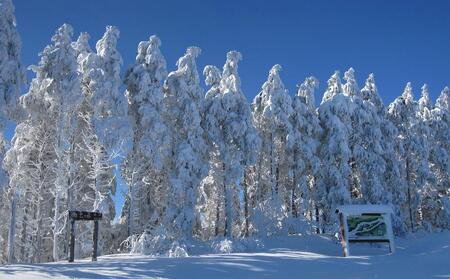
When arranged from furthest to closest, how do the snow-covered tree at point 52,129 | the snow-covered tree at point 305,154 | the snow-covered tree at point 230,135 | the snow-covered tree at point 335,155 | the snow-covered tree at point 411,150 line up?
1. the snow-covered tree at point 411,150
2. the snow-covered tree at point 305,154
3. the snow-covered tree at point 335,155
4. the snow-covered tree at point 230,135
5. the snow-covered tree at point 52,129

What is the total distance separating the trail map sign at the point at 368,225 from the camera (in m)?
18.3

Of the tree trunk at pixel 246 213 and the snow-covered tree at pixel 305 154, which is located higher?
the snow-covered tree at pixel 305 154

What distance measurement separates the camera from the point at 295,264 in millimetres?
13344

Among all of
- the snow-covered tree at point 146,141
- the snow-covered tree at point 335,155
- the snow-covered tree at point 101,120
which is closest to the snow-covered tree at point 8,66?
the snow-covered tree at point 101,120

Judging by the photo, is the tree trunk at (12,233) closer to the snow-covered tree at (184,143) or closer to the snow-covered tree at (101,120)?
the snow-covered tree at (101,120)

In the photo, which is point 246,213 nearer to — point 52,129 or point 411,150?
point 52,129

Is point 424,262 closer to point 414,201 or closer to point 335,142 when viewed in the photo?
point 335,142

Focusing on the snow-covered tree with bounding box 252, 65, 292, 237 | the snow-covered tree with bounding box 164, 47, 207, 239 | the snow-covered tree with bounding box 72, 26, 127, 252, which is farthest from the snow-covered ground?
the snow-covered tree with bounding box 252, 65, 292, 237

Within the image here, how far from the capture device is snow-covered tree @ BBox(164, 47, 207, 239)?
26.2 meters

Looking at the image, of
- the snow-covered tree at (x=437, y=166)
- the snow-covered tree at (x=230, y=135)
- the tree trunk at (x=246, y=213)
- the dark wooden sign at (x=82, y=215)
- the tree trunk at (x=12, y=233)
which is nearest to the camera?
the dark wooden sign at (x=82, y=215)

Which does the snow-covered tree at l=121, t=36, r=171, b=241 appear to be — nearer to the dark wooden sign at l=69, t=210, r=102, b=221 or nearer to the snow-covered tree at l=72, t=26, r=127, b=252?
the snow-covered tree at l=72, t=26, r=127, b=252

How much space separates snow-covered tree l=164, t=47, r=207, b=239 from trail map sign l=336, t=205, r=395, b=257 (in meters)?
10.2

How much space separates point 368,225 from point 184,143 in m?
12.3

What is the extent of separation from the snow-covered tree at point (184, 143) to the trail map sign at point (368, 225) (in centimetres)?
1021
